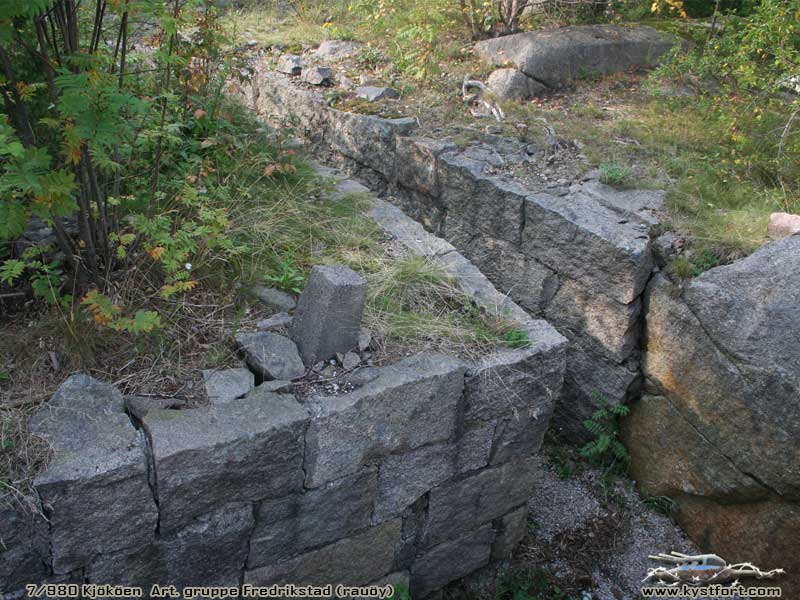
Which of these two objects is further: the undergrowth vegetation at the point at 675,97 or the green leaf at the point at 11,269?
the undergrowth vegetation at the point at 675,97

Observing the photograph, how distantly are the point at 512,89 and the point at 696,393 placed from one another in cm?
307

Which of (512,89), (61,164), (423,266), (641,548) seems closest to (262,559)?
(423,266)

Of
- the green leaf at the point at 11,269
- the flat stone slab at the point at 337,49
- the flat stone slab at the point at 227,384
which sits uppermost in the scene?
the flat stone slab at the point at 337,49

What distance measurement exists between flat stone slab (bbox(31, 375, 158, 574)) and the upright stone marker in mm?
710

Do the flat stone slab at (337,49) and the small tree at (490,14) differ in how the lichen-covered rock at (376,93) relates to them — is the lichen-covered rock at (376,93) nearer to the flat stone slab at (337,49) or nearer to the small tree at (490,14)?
the flat stone slab at (337,49)

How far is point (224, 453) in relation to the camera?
2193mm

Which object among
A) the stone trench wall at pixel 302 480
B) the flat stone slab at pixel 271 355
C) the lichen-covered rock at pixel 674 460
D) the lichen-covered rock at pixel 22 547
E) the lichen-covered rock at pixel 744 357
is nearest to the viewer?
the lichen-covered rock at pixel 22 547

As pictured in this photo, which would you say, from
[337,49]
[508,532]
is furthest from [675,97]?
[508,532]

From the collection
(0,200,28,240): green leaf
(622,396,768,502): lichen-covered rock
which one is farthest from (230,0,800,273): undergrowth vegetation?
(0,200,28,240): green leaf

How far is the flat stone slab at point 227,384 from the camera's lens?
2.39 m

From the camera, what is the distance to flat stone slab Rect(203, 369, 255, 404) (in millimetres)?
2389

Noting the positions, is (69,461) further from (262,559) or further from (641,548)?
(641,548)

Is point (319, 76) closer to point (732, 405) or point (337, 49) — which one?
point (337, 49)

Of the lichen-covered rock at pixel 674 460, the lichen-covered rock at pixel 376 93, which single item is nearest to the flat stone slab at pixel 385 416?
the lichen-covered rock at pixel 674 460
